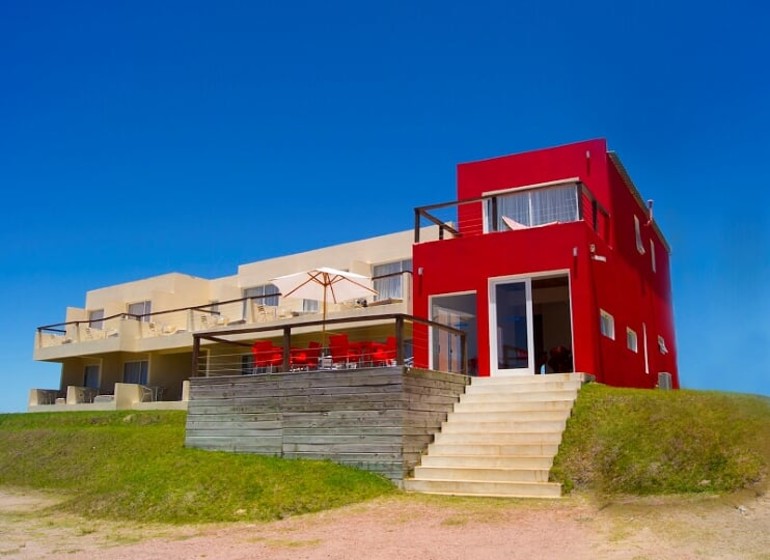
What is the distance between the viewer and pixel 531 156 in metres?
17.9

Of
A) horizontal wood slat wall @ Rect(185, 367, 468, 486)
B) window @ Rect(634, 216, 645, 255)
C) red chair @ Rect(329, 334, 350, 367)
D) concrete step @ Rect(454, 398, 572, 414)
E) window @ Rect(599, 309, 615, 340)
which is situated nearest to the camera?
horizontal wood slat wall @ Rect(185, 367, 468, 486)

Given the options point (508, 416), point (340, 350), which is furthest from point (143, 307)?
point (508, 416)

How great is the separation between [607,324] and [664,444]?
5.98 m

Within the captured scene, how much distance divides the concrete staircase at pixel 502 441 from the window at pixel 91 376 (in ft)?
85.0

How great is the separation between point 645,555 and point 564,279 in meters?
9.64

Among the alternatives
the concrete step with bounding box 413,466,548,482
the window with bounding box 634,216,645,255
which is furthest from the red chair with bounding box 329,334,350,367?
the window with bounding box 634,216,645,255

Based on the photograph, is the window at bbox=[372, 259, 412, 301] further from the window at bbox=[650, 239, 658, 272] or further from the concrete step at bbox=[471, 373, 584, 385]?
the concrete step at bbox=[471, 373, 584, 385]

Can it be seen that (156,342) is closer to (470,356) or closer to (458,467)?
(470,356)

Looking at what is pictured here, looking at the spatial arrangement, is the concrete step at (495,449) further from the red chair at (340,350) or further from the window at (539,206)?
the window at (539,206)

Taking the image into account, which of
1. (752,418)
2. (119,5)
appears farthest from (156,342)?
(752,418)

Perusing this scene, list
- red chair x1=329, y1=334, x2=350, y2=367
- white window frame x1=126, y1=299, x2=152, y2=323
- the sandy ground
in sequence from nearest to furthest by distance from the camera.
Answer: the sandy ground → red chair x1=329, y1=334, x2=350, y2=367 → white window frame x1=126, y1=299, x2=152, y2=323

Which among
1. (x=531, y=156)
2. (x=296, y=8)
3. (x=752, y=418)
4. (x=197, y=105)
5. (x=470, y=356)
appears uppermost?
(x=296, y=8)

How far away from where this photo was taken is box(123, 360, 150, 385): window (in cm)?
3141

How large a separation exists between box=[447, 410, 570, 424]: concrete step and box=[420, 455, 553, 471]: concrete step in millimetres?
1102
